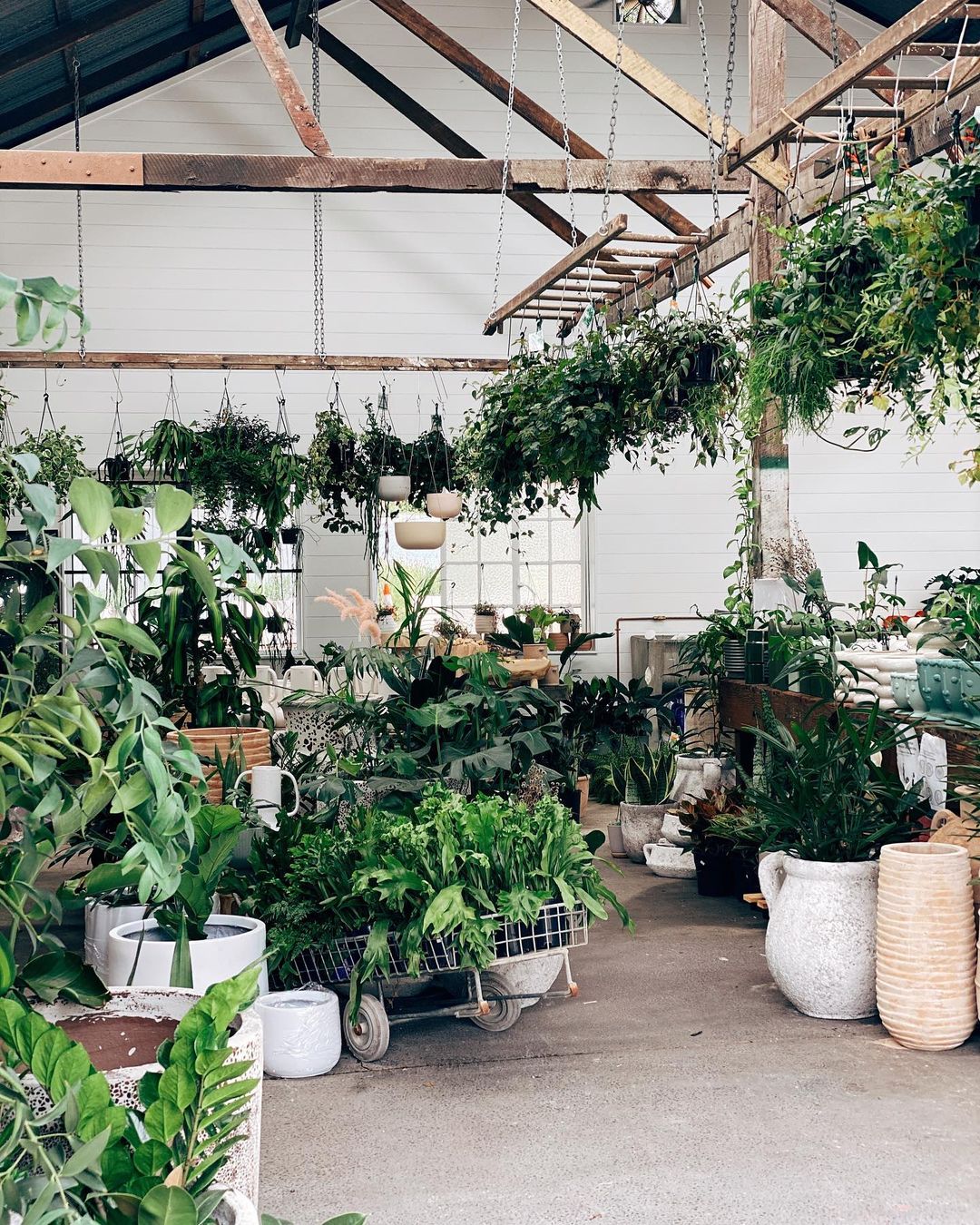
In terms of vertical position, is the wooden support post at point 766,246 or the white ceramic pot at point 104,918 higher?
the wooden support post at point 766,246

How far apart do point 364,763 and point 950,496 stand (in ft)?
23.0

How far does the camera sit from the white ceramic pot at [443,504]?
807 cm

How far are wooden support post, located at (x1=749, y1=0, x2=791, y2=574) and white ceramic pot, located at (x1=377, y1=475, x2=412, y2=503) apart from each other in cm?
287

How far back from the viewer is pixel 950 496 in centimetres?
993

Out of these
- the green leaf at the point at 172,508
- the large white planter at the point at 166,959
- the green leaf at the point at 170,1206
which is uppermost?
the green leaf at the point at 172,508

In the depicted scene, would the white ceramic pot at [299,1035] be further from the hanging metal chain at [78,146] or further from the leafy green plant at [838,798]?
the hanging metal chain at [78,146]

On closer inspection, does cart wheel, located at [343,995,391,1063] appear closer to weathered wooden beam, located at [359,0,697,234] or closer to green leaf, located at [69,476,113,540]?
green leaf, located at [69,476,113,540]

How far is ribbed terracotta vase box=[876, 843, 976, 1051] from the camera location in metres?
3.45

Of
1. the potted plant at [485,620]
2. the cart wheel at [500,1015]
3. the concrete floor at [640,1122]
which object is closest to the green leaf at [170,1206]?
the concrete floor at [640,1122]

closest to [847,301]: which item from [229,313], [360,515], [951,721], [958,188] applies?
[958,188]

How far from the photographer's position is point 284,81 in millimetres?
4961

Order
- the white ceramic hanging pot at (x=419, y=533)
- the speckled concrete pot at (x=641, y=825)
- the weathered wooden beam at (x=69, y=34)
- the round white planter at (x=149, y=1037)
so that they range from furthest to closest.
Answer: the white ceramic hanging pot at (x=419, y=533) → the weathered wooden beam at (x=69, y=34) → the speckled concrete pot at (x=641, y=825) → the round white planter at (x=149, y=1037)

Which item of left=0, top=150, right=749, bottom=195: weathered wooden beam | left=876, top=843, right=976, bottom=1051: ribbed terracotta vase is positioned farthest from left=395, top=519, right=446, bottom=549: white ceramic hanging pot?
left=876, top=843, right=976, bottom=1051: ribbed terracotta vase

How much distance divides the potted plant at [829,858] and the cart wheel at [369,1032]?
1.19m
